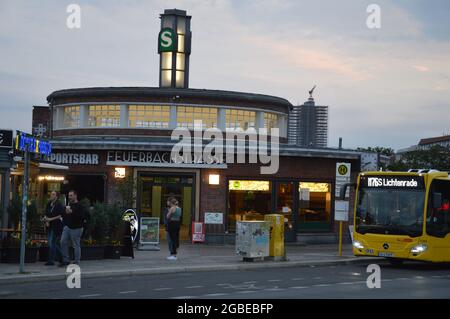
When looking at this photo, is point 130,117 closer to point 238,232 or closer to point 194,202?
point 194,202

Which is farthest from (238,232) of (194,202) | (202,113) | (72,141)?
(202,113)

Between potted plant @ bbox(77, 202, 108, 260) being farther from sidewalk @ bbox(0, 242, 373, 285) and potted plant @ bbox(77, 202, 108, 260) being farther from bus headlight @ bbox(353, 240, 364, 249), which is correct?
bus headlight @ bbox(353, 240, 364, 249)

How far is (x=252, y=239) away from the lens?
898 inches

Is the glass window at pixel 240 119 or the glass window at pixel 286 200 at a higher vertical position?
the glass window at pixel 240 119

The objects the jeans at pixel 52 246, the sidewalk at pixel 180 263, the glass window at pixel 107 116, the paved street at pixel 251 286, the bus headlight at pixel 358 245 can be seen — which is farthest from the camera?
the glass window at pixel 107 116

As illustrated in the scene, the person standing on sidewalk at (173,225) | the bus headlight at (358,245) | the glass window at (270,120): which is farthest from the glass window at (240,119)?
the person standing on sidewalk at (173,225)

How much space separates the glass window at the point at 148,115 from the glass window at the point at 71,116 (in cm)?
294

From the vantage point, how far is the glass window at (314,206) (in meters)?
32.3

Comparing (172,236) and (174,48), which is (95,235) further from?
(174,48)

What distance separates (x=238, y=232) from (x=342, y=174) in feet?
17.1

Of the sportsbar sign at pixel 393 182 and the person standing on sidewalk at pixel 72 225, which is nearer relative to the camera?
the person standing on sidewalk at pixel 72 225

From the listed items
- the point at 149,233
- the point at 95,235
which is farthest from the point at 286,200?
the point at 95,235

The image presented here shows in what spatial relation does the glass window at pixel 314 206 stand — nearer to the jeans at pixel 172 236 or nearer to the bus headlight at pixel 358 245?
the bus headlight at pixel 358 245

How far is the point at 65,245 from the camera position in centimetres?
1967
